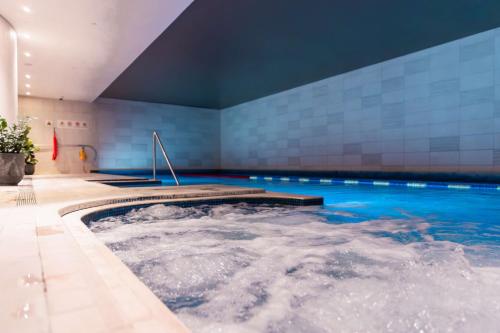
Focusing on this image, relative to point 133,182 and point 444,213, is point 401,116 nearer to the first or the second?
point 444,213

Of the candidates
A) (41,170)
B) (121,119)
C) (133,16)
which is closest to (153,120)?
(121,119)

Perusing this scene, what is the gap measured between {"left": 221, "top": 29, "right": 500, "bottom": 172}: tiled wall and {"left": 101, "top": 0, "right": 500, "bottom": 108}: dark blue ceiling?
41 cm

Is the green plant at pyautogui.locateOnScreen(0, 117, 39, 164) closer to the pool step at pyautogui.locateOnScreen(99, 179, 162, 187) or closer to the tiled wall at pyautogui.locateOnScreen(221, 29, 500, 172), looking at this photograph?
the pool step at pyautogui.locateOnScreen(99, 179, 162, 187)

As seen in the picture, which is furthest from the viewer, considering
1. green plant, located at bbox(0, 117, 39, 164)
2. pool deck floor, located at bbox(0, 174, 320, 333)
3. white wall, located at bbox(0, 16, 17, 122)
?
white wall, located at bbox(0, 16, 17, 122)

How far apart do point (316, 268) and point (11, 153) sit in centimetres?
480

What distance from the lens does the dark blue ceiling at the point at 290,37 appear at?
553 centimetres

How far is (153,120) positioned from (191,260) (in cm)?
1188

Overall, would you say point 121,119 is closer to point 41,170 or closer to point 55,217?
point 41,170

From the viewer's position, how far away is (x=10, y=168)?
189 inches

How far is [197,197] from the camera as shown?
4.00m

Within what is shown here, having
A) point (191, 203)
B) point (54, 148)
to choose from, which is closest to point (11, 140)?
point (191, 203)

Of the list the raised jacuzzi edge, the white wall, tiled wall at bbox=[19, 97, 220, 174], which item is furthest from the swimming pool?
tiled wall at bbox=[19, 97, 220, 174]

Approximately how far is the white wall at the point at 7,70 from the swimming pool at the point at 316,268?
3681 millimetres

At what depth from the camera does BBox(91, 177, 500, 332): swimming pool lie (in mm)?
1387
